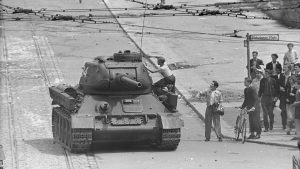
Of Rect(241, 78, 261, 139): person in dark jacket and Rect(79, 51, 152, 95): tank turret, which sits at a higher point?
Rect(79, 51, 152, 95): tank turret

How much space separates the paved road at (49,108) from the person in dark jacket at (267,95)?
70.0 inches

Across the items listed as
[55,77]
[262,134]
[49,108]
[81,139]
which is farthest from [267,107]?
[55,77]

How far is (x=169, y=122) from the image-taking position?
23250mm

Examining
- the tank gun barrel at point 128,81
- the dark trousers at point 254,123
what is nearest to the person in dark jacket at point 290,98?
the dark trousers at point 254,123

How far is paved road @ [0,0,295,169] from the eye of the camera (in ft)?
71.4

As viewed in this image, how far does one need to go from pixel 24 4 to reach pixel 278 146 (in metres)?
27.6

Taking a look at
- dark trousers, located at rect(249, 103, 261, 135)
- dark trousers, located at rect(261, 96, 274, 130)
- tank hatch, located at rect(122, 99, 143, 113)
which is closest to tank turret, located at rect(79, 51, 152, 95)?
tank hatch, located at rect(122, 99, 143, 113)

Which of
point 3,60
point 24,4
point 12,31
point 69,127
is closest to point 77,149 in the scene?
point 69,127

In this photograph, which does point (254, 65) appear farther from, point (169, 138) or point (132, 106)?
point (169, 138)

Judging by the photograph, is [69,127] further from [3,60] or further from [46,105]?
[3,60]

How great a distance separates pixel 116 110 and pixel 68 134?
125 cm

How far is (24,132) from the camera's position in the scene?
26.4 metres

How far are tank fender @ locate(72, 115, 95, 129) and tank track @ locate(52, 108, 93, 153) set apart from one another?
91 mm

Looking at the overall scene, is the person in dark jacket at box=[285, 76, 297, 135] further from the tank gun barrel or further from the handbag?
the tank gun barrel
